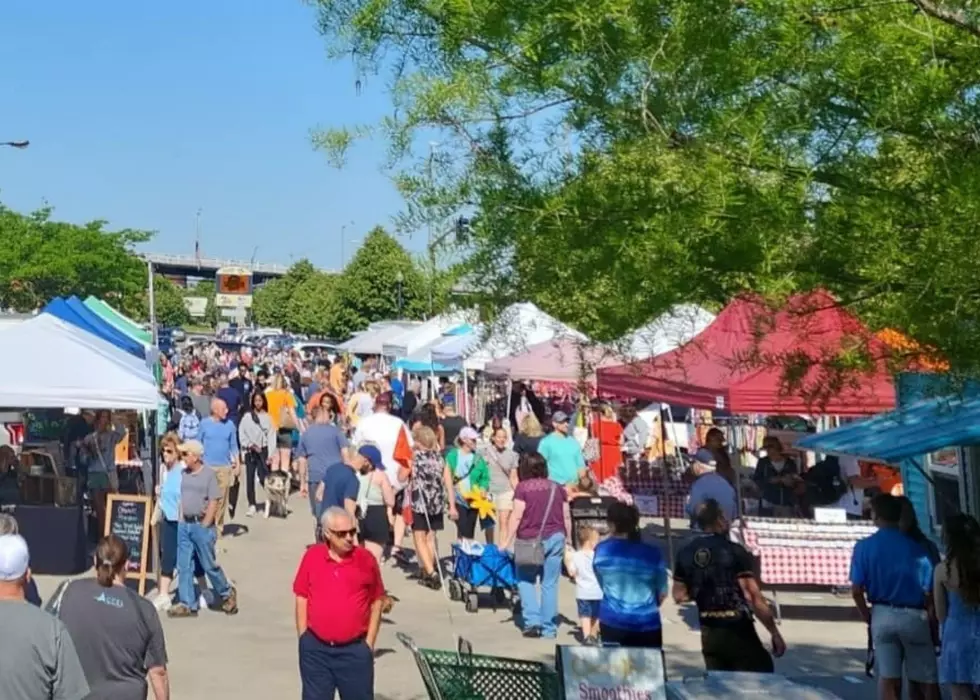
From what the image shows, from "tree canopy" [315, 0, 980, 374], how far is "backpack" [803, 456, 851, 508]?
10.9m

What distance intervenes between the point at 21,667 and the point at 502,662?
232 centimetres

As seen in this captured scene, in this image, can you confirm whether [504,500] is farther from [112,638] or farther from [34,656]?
[34,656]

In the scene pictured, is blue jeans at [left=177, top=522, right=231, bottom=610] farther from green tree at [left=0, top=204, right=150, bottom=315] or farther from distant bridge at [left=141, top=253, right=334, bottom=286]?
distant bridge at [left=141, top=253, right=334, bottom=286]

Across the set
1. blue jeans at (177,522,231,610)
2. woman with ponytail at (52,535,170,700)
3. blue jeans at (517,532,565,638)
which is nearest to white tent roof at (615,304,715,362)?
woman with ponytail at (52,535,170,700)

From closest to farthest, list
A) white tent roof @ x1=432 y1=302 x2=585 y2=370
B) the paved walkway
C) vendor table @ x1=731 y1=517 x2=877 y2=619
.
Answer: white tent roof @ x1=432 y1=302 x2=585 y2=370 → the paved walkway → vendor table @ x1=731 y1=517 x2=877 y2=619

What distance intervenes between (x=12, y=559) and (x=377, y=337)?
28.4 metres

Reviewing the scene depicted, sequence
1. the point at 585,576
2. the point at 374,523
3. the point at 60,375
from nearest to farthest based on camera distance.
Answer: the point at 585,576
the point at 374,523
the point at 60,375

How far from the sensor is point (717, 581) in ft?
23.2

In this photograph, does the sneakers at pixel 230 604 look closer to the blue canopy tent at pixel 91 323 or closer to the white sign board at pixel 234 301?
the blue canopy tent at pixel 91 323

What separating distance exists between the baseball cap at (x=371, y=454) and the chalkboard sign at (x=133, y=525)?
78.7 inches

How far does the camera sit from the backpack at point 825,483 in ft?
50.8

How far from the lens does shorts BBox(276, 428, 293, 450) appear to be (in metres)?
17.6

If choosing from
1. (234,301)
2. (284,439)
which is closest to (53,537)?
(284,439)

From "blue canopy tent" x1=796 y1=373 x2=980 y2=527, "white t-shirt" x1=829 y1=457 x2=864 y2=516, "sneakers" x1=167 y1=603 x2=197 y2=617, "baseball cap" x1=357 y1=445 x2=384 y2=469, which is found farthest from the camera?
"white t-shirt" x1=829 y1=457 x2=864 y2=516
